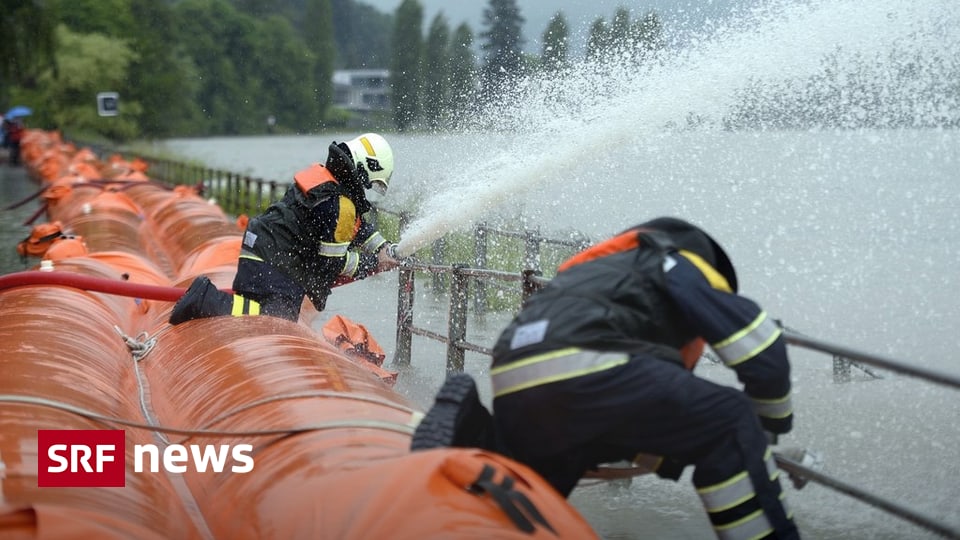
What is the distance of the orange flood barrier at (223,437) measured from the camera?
3168 millimetres

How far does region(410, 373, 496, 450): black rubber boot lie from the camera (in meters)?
3.61

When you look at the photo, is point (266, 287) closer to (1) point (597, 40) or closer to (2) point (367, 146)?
(2) point (367, 146)

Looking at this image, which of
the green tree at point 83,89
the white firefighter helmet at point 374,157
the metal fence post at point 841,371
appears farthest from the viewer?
the green tree at point 83,89

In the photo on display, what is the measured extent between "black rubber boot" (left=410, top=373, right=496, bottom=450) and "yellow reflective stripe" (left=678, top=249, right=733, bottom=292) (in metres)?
0.82

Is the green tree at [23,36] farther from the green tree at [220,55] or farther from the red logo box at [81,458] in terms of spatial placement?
the red logo box at [81,458]

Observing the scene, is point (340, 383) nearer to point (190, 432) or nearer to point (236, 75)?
point (190, 432)

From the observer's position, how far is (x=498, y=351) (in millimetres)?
3648

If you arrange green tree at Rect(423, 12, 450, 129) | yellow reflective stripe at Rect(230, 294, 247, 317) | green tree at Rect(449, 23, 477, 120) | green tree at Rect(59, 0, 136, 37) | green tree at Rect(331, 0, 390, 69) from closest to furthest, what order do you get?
yellow reflective stripe at Rect(230, 294, 247, 317), green tree at Rect(449, 23, 477, 120), green tree at Rect(423, 12, 450, 129), green tree at Rect(59, 0, 136, 37), green tree at Rect(331, 0, 390, 69)

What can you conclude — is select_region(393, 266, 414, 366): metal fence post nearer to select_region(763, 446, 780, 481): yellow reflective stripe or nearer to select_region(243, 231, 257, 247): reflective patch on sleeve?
select_region(243, 231, 257, 247): reflective patch on sleeve

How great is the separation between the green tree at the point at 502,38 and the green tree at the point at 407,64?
1.85 m

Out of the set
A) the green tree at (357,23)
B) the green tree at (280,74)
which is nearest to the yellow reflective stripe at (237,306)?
the green tree at (280,74)

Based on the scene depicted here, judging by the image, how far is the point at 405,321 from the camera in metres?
9.38

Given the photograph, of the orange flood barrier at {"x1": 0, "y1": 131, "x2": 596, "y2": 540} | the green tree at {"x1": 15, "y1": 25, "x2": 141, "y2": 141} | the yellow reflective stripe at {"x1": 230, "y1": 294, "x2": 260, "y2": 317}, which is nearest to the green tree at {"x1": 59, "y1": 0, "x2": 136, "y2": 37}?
the green tree at {"x1": 15, "y1": 25, "x2": 141, "y2": 141}

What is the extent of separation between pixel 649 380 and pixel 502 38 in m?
20.1
